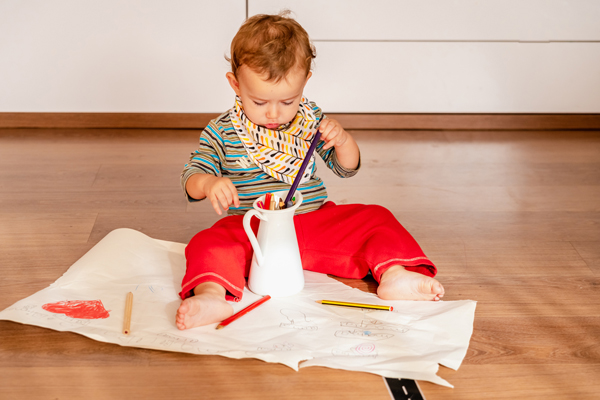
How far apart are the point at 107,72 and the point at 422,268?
1126mm

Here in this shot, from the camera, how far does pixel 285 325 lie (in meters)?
0.79

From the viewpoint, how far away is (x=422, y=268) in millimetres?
908

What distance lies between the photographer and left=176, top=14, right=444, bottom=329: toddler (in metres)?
0.84

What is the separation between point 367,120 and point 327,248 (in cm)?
84

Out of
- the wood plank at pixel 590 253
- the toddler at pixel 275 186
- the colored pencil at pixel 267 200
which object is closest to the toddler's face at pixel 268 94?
the toddler at pixel 275 186

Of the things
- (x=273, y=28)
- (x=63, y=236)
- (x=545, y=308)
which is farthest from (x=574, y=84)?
(x=63, y=236)

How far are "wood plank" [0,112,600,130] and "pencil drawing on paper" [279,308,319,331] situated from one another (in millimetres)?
971

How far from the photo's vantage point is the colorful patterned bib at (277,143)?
97 cm

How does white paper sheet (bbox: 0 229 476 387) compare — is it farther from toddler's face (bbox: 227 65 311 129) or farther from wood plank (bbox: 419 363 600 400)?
toddler's face (bbox: 227 65 311 129)

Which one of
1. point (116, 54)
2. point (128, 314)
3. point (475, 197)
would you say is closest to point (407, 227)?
point (475, 197)

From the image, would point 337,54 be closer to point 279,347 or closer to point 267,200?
point 267,200

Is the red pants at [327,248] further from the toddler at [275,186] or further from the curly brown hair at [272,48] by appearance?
the curly brown hair at [272,48]

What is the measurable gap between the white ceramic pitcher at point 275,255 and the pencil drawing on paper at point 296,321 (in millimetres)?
46

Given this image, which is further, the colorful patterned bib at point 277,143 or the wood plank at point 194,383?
the colorful patterned bib at point 277,143
